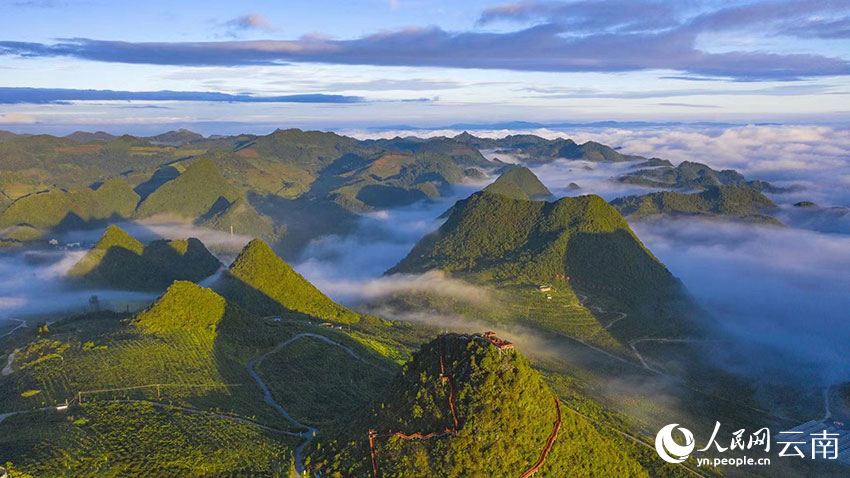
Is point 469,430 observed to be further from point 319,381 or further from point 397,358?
point 397,358

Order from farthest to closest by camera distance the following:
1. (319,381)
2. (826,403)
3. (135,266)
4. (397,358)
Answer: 1. (135,266)
2. (826,403)
3. (397,358)
4. (319,381)

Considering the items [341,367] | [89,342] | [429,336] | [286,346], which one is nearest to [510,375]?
[341,367]

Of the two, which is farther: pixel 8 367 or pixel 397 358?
pixel 397 358

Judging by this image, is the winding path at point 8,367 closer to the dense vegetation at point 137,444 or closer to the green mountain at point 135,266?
the dense vegetation at point 137,444

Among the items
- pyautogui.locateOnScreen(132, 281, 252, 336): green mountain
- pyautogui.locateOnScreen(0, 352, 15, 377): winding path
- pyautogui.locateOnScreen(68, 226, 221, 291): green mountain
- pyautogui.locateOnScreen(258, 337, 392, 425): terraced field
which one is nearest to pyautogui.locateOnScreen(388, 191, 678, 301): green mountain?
pyautogui.locateOnScreen(68, 226, 221, 291): green mountain

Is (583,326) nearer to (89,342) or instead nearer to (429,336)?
(429,336)

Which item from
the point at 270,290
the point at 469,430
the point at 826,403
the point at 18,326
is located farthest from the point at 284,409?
the point at 826,403

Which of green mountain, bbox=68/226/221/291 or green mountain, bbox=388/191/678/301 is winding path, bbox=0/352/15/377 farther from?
green mountain, bbox=388/191/678/301
